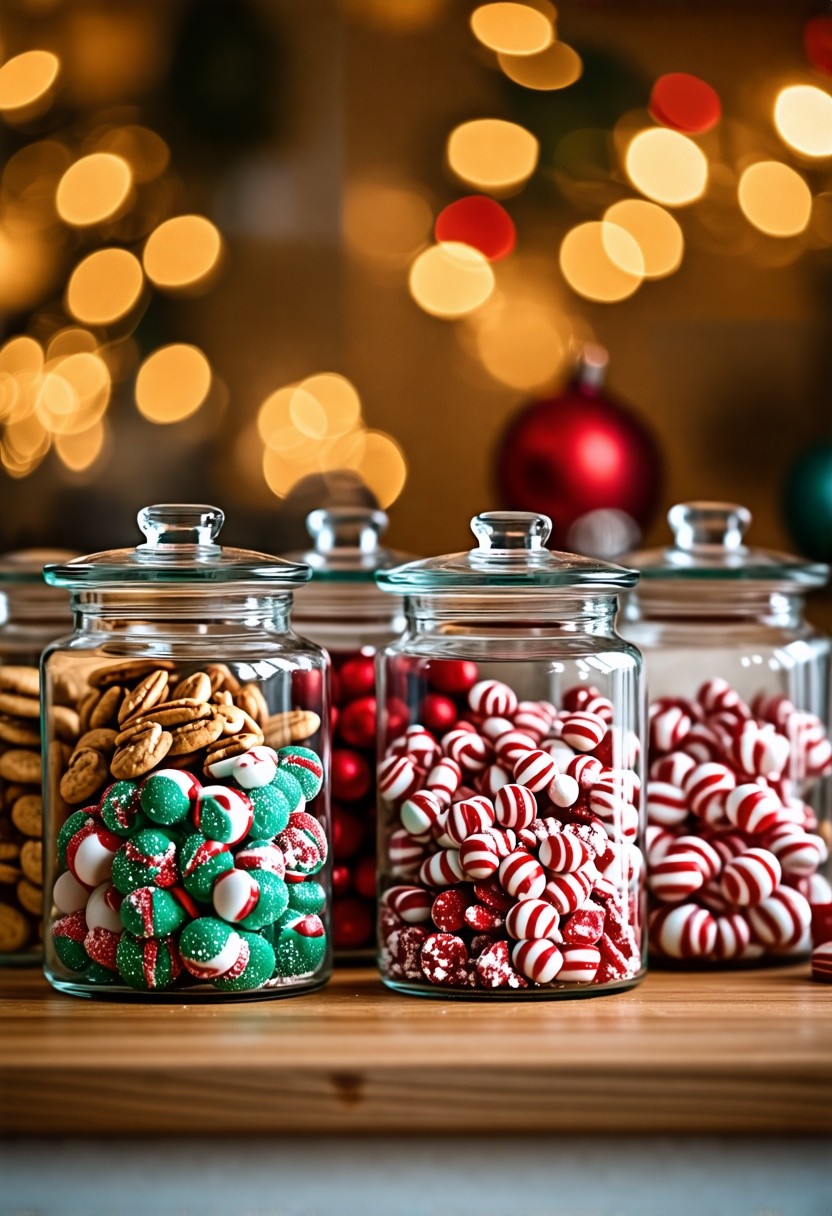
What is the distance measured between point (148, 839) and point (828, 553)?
773mm

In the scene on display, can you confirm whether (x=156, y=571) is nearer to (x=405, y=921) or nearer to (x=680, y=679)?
(x=405, y=921)

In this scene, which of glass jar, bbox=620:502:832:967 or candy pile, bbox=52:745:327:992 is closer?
candy pile, bbox=52:745:327:992

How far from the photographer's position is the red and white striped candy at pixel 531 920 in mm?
821

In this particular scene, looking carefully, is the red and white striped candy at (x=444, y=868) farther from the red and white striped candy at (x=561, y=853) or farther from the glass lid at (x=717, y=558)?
the glass lid at (x=717, y=558)

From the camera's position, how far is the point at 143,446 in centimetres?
148

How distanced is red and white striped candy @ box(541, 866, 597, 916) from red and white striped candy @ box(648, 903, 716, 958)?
0.12 metres

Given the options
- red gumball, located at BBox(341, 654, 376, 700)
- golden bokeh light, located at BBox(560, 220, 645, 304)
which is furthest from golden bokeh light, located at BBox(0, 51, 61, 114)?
red gumball, located at BBox(341, 654, 376, 700)

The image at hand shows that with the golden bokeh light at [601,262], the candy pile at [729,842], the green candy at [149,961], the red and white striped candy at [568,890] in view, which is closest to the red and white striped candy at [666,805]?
the candy pile at [729,842]

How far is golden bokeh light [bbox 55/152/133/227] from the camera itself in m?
1.46

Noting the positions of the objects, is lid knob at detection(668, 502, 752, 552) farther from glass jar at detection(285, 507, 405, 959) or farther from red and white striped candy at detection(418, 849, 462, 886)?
red and white striped candy at detection(418, 849, 462, 886)

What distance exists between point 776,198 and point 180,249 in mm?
626

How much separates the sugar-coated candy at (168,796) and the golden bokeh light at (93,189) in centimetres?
85

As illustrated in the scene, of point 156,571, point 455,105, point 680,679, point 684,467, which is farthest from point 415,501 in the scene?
point 156,571

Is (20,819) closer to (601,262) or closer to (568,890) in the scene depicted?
(568,890)
